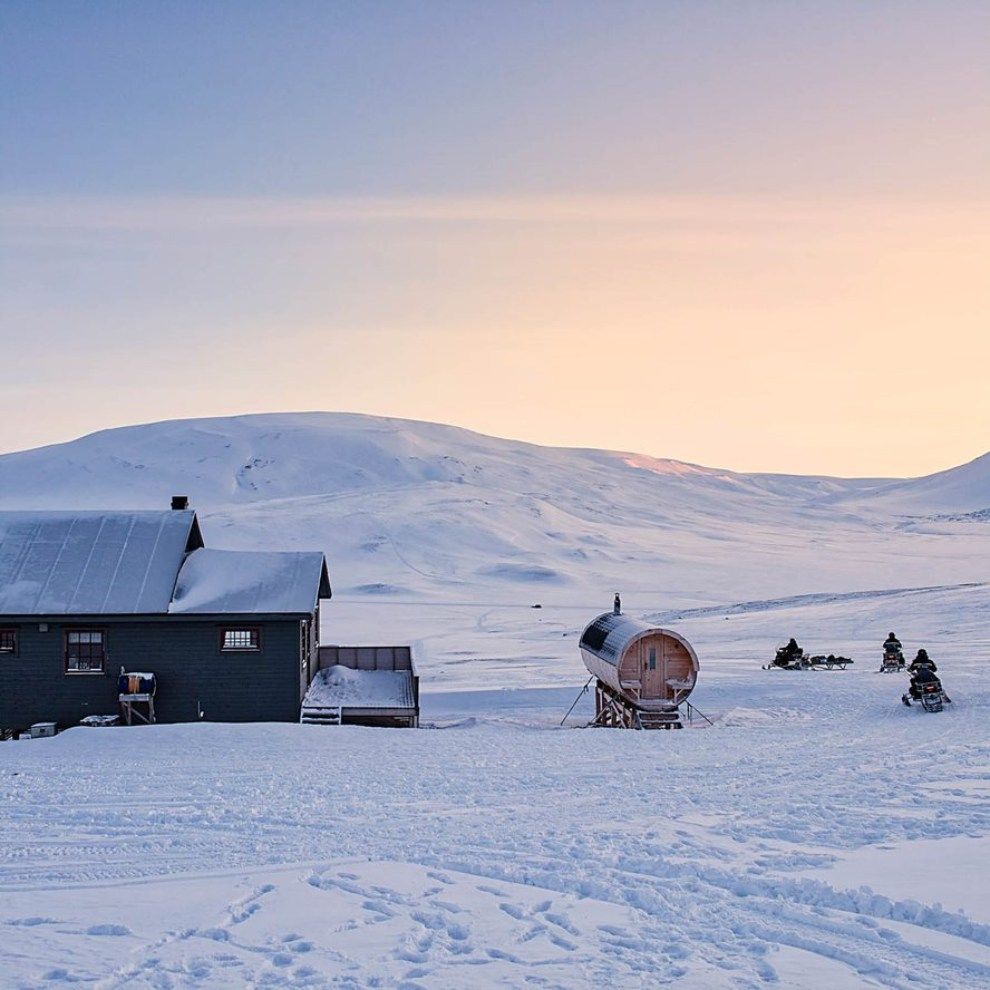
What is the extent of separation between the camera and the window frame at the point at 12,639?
2572 cm

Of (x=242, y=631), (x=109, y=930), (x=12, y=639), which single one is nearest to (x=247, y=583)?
(x=242, y=631)

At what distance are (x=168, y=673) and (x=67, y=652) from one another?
7.87 feet

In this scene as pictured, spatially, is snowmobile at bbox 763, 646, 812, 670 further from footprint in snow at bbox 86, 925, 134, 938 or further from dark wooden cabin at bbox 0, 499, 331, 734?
footprint in snow at bbox 86, 925, 134, 938

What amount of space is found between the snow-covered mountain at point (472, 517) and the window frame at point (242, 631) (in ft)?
181

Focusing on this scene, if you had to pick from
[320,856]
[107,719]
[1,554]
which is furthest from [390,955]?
[1,554]

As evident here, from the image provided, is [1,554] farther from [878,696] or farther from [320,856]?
[878,696]

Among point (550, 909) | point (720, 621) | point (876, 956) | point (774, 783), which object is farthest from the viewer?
point (720, 621)

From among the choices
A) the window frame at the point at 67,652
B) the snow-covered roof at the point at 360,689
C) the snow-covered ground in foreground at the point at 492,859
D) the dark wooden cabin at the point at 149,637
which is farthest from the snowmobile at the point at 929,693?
the window frame at the point at 67,652

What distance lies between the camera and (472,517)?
121 meters

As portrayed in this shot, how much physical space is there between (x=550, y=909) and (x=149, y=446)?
172843 millimetres

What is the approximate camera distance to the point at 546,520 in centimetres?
12812

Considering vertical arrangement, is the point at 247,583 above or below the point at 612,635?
above

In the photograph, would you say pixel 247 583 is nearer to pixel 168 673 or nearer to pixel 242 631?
pixel 242 631

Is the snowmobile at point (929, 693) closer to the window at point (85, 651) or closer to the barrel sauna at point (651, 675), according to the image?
the barrel sauna at point (651, 675)
